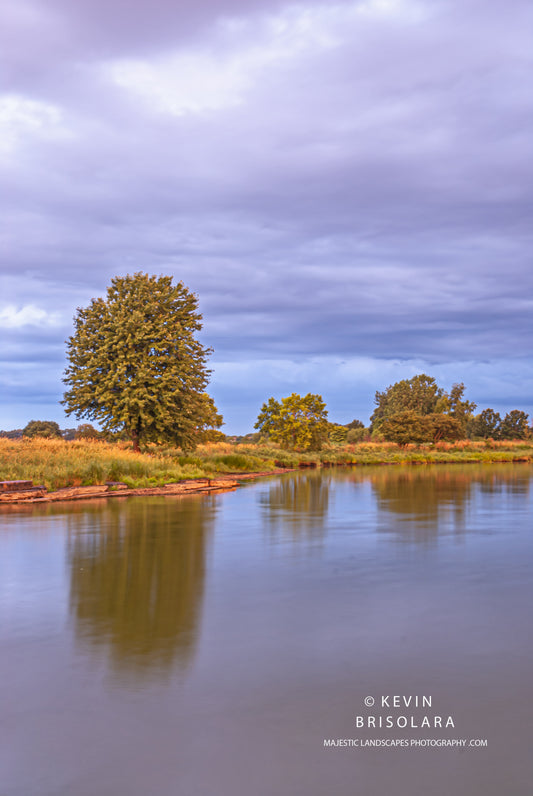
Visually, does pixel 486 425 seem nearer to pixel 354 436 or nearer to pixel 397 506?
pixel 354 436

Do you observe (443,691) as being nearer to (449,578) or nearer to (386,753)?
(386,753)

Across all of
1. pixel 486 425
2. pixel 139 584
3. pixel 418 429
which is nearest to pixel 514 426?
pixel 486 425

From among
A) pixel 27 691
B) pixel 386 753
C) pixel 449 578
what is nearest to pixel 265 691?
→ pixel 386 753

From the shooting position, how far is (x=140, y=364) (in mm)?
32219

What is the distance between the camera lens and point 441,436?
79.0 metres

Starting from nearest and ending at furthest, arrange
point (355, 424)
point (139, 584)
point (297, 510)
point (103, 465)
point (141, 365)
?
point (139, 584) < point (297, 510) < point (103, 465) < point (141, 365) < point (355, 424)

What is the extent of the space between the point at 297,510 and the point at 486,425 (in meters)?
79.4

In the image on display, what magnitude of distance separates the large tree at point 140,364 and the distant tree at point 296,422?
27004 mm

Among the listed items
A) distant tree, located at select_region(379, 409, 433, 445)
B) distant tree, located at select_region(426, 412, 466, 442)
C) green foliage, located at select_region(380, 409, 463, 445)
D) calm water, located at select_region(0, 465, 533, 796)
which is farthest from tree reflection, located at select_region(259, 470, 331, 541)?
distant tree, located at select_region(426, 412, 466, 442)

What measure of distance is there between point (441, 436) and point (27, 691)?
76861 millimetres

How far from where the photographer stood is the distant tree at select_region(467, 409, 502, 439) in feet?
303

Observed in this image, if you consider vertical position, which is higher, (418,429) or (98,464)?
→ (418,429)

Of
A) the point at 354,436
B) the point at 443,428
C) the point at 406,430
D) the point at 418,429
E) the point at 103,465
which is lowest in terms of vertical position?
the point at 103,465

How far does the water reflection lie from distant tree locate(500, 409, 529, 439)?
8014 cm
